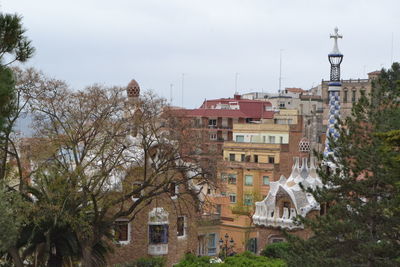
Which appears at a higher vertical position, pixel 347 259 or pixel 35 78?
pixel 35 78

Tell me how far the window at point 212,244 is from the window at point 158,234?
28.2ft

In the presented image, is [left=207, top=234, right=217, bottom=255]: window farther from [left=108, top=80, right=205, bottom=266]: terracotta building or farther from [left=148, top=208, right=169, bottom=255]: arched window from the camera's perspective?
[left=148, top=208, right=169, bottom=255]: arched window

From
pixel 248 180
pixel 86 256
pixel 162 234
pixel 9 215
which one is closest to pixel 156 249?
pixel 162 234

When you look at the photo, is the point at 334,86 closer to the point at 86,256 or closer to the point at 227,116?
the point at 86,256

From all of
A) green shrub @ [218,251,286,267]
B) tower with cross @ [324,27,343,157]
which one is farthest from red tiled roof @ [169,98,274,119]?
green shrub @ [218,251,286,267]

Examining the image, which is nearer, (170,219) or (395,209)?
(395,209)

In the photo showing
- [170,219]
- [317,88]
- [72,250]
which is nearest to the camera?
[72,250]

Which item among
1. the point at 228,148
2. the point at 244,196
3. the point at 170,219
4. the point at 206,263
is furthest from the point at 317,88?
the point at 206,263

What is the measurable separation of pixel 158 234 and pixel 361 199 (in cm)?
1067

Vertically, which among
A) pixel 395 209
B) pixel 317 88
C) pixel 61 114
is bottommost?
pixel 395 209

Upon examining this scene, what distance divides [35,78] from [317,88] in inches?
2770

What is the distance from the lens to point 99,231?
2545cm

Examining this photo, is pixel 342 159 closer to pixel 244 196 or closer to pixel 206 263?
pixel 206 263

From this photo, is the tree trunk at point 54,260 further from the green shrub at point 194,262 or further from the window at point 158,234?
the window at point 158,234
